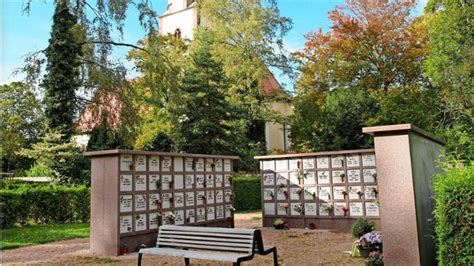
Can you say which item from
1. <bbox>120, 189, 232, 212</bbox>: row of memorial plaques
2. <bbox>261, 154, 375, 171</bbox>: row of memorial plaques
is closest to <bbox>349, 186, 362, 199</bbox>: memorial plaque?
<bbox>261, 154, 375, 171</bbox>: row of memorial plaques

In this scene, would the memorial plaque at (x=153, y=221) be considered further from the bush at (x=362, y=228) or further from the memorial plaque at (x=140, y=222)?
the bush at (x=362, y=228)

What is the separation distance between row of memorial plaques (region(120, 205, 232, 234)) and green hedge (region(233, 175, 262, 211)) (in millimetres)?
6481

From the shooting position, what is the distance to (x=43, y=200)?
11.6m

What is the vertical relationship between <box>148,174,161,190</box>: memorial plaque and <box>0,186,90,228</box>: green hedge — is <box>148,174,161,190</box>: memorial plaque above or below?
above

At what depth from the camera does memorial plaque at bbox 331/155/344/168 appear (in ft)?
33.6

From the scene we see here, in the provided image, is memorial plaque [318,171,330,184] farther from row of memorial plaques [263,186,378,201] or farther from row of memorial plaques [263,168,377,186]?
row of memorial plaques [263,186,378,201]

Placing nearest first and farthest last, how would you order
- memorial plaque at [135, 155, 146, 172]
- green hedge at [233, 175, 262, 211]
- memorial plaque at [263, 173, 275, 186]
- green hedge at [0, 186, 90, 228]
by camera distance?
memorial plaque at [135, 155, 146, 172] < green hedge at [0, 186, 90, 228] < memorial plaque at [263, 173, 275, 186] < green hedge at [233, 175, 262, 211]

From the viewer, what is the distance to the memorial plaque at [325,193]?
1036 cm

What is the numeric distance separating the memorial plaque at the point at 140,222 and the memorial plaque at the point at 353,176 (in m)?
4.93

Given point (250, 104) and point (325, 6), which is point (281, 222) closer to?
point (250, 104)

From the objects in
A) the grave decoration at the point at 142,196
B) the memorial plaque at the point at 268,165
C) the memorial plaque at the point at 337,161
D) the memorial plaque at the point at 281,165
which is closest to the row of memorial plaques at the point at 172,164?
the grave decoration at the point at 142,196

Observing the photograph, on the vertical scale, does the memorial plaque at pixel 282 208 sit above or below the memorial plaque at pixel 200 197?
below

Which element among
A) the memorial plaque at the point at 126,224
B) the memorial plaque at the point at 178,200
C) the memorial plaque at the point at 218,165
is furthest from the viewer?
the memorial plaque at the point at 218,165

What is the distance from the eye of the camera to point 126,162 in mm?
7543
